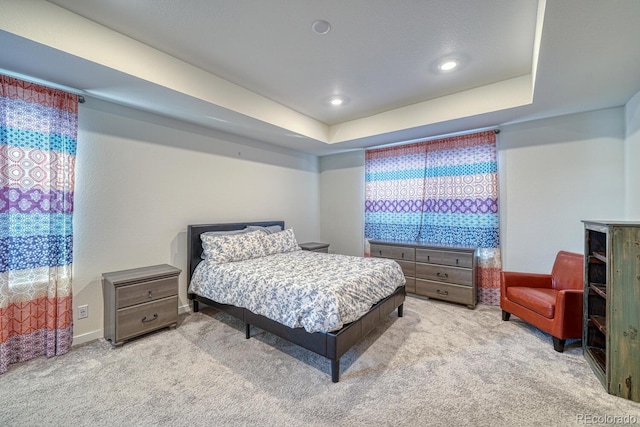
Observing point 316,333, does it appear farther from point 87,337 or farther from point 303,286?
point 87,337

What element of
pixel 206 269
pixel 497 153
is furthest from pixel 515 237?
pixel 206 269

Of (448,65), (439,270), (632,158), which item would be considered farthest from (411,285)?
(448,65)

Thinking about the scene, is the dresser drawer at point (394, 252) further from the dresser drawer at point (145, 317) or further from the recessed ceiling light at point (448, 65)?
the dresser drawer at point (145, 317)

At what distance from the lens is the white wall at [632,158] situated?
2598mm

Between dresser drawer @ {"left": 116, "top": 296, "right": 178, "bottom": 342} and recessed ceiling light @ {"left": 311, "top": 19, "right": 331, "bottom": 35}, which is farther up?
recessed ceiling light @ {"left": 311, "top": 19, "right": 331, "bottom": 35}

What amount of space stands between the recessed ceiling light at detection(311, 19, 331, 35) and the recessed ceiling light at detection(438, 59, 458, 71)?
1233mm

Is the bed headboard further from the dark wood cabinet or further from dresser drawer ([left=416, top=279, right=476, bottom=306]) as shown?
the dark wood cabinet

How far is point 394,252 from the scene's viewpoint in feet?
13.5

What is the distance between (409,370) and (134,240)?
3.11m

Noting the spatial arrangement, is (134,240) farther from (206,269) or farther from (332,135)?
(332,135)

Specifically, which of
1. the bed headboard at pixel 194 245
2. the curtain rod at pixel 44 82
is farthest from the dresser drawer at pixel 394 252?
the curtain rod at pixel 44 82

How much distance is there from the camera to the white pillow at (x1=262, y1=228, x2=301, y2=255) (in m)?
3.71

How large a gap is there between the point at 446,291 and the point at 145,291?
366cm

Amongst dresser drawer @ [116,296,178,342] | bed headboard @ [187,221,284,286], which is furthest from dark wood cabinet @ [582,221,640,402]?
bed headboard @ [187,221,284,286]
